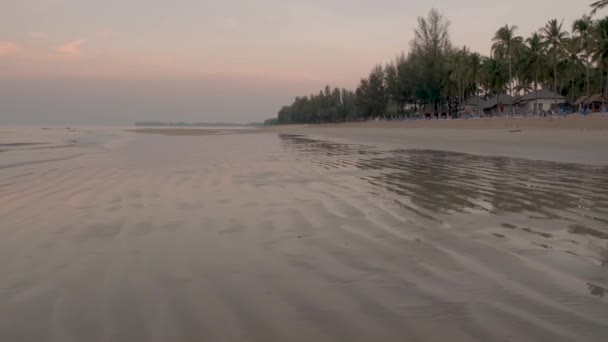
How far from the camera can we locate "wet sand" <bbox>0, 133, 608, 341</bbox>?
2.69 meters

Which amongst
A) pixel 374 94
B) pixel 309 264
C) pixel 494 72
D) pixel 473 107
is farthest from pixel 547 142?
pixel 374 94

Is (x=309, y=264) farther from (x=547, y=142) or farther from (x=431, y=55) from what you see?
(x=431, y=55)

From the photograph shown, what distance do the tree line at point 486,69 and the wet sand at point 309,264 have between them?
115ft

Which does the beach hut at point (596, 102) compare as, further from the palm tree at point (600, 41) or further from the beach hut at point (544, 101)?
the beach hut at point (544, 101)

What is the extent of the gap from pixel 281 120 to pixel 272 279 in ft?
641

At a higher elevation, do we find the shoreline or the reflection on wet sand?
the shoreline

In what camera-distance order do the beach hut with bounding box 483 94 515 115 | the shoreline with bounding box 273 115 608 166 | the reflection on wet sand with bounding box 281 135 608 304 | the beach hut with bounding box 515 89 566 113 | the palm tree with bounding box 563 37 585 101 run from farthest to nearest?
the beach hut with bounding box 483 94 515 115 → the beach hut with bounding box 515 89 566 113 → the palm tree with bounding box 563 37 585 101 → the shoreline with bounding box 273 115 608 166 → the reflection on wet sand with bounding box 281 135 608 304

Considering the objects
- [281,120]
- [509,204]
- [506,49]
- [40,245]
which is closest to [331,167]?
[509,204]

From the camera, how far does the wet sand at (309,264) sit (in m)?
2.69

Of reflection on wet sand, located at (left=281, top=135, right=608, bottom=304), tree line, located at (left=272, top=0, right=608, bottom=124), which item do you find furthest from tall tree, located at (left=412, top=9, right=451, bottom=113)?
reflection on wet sand, located at (left=281, top=135, right=608, bottom=304)

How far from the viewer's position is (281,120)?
197375 millimetres

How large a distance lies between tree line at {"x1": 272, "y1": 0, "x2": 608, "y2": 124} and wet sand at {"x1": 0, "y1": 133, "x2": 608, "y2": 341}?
115 ft

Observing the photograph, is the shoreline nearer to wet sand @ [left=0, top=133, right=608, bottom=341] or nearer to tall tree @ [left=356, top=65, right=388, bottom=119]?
wet sand @ [left=0, top=133, right=608, bottom=341]

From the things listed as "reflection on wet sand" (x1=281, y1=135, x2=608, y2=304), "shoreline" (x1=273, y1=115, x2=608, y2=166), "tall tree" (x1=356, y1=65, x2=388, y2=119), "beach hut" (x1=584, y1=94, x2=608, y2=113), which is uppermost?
"tall tree" (x1=356, y1=65, x2=388, y2=119)
